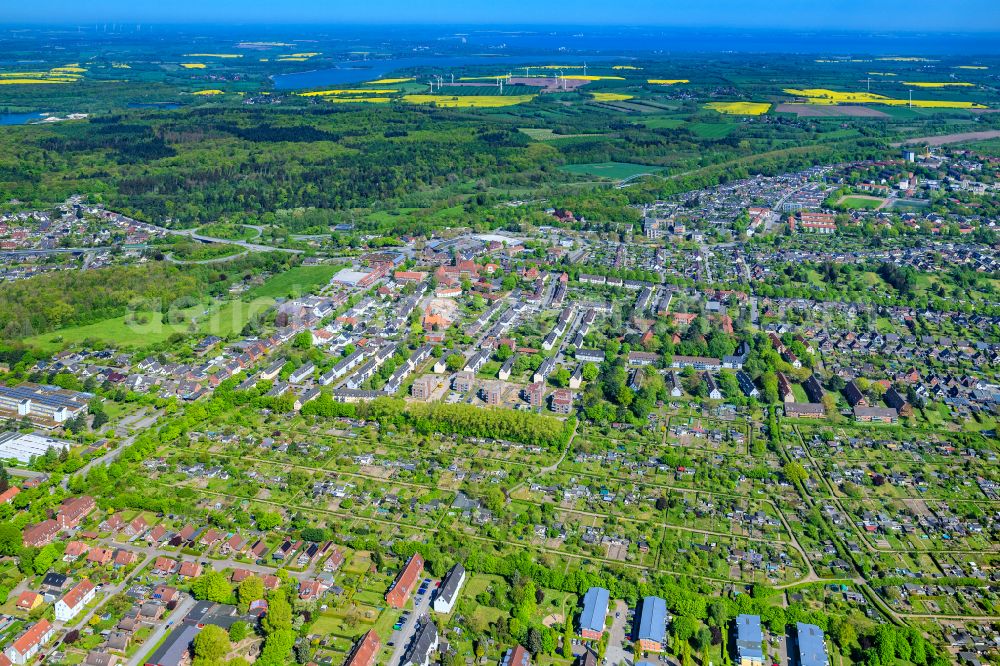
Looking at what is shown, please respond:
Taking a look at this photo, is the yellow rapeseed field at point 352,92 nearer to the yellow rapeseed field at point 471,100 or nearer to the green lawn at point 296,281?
the yellow rapeseed field at point 471,100

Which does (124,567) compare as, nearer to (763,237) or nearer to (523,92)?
(763,237)

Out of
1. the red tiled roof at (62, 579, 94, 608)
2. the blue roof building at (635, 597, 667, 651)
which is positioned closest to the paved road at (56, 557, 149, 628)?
the red tiled roof at (62, 579, 94, 608)

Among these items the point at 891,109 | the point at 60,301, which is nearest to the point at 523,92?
the point at 891,109

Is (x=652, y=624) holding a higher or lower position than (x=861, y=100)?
lower

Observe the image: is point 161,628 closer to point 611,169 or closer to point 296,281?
point 296,281

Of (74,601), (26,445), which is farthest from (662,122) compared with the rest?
(74,601)

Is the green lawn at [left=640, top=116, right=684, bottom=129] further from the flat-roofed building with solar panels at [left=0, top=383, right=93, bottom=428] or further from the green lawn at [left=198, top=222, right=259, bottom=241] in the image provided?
the flat-roofed building with solar panels at [left=0, top=383, right=93, bottom=428]
